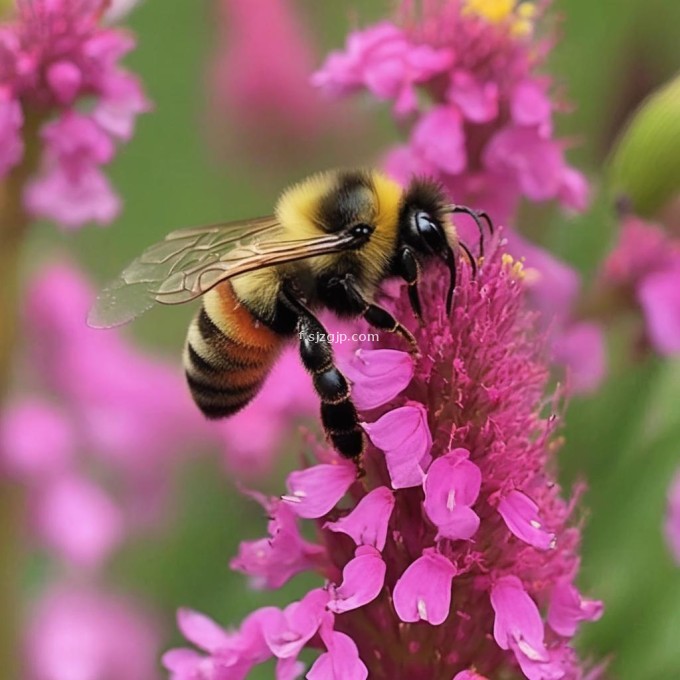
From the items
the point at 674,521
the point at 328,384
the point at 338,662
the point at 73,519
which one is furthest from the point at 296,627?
the point at 73,519

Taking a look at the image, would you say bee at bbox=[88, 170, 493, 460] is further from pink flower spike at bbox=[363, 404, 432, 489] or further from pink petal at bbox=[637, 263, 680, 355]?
pink petal at bbox=[637, 263, 680, 355]

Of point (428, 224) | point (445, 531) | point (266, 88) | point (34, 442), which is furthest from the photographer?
point (266, 88)

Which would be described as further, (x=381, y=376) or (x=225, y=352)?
(x=225, y=352)

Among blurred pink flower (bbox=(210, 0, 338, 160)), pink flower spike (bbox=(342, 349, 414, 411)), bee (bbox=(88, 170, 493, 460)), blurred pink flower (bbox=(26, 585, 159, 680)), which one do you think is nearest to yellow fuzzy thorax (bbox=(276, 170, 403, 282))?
bee (bbox=(88, 170, 493, 460))

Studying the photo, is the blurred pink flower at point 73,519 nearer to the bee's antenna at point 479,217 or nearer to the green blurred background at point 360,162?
the green blurred background at point 360,162

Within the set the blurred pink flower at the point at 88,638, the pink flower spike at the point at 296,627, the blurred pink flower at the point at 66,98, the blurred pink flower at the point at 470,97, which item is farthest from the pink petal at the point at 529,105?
the blurred pink flower at the point at 88,638

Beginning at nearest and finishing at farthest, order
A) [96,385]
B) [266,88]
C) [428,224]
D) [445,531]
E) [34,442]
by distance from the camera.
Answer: [445,531], [428,224], [34,442], [96,385], [266,88]

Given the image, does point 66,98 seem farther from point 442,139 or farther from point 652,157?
point 652,157
